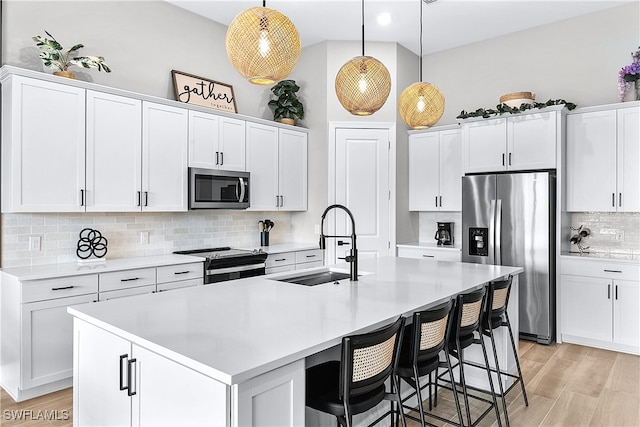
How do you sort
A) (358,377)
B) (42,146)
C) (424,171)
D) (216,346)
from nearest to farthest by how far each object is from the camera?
(216,346) → (358,377) → (42,146) → (424,171)

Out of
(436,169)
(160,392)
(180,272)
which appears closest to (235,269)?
(180,272)

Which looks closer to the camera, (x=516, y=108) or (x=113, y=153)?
(x=113, y=153)

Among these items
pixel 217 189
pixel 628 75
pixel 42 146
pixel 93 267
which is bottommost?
pixel 93 267

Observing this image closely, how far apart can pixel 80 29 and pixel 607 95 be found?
5.19 meters

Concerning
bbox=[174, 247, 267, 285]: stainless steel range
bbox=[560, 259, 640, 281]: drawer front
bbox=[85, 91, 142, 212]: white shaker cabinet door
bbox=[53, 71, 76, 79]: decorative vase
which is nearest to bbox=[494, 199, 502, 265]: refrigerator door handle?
bbox=[560, 259, 640, 281]: drawer front

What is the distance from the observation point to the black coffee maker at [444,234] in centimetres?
543

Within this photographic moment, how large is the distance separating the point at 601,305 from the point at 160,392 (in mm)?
4189

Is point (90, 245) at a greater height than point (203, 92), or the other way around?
point (203, 92)

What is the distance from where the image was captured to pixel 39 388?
3.04m

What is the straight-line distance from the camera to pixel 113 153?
3596 millimetres

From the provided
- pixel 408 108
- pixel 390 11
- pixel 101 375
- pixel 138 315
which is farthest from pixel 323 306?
pixel 390 11

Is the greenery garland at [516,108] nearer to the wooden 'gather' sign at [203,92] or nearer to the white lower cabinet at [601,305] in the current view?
the white lower cabinet at [601,305]

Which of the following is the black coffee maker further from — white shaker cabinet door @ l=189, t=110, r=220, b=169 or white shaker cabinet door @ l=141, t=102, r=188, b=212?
white shaker cabinet door @ l=141, t=102, r=188, b=212

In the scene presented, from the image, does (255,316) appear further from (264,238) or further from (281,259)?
(264,238)
